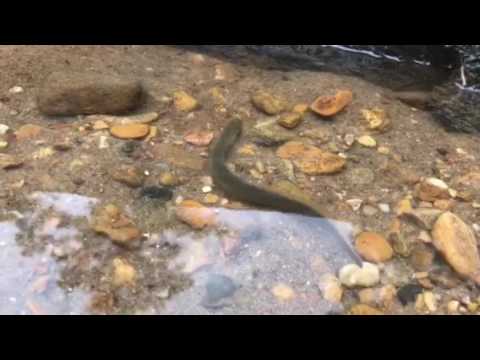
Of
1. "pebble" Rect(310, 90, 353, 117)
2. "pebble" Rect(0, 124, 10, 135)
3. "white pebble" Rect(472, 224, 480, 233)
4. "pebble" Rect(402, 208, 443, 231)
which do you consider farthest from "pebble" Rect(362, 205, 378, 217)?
"pebble" Rect(0, 124, 10, 135)

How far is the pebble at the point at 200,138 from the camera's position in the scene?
3.44m

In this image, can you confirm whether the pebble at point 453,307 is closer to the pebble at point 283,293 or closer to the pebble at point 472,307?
the pebble at point 472,307

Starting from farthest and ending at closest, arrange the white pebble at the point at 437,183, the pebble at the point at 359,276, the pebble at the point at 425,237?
the white pebble at the point at 437,183 < the pebble at the point at 425,237 < the pebble at the point at 359,276

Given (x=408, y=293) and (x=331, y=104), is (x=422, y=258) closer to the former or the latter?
(x=408, y=293)

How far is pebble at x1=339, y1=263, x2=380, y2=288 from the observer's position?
8.54 ft

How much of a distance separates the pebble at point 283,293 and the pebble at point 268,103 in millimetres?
1523

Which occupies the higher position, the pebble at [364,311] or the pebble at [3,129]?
the pebble at [3,129]

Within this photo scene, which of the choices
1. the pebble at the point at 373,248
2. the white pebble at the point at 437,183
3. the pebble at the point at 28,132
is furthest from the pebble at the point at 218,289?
the pebble at the point at 28,132

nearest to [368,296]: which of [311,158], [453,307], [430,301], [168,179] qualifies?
[430,301]

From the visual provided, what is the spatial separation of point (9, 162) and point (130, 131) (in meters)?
0.75

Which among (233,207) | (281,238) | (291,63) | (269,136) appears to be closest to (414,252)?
(281,238)

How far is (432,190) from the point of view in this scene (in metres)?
3.18

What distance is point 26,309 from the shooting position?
233 centimetres

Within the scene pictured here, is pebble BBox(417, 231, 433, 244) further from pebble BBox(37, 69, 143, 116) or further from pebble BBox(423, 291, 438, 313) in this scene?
pebble BBox(37, 69, 143, 116)
